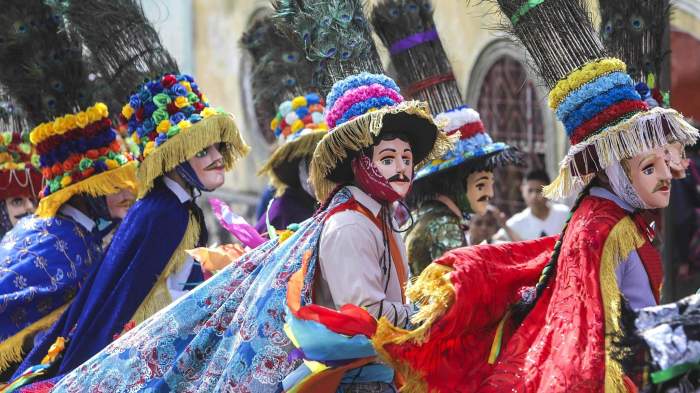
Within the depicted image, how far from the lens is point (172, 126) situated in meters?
6.28

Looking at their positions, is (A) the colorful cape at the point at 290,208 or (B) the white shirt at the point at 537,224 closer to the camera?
(A) the colorful cape at the point at 290,208

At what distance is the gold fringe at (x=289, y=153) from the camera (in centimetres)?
724

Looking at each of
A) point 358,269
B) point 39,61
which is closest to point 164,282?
point 39,61

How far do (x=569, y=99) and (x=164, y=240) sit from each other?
263 centimetres

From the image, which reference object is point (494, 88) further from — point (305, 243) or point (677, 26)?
point (305, 243)

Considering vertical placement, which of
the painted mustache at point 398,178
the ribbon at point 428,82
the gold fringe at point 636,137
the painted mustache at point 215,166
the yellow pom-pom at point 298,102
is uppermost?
the yellow pom-pom at point 298,102

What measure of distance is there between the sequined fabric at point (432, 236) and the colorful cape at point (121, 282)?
1266 millimetres

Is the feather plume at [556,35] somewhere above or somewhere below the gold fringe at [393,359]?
above

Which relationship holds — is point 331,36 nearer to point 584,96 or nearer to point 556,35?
point 556,35

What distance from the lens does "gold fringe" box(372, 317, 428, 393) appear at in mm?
4023

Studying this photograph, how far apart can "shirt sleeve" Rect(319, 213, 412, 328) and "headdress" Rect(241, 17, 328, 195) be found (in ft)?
7.83

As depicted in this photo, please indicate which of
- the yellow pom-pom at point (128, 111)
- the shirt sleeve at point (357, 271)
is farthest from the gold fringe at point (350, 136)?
the yellow pom-pom at point (128, 111)

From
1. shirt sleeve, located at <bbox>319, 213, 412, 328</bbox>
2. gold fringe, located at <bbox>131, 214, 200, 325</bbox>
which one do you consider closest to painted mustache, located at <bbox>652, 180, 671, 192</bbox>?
shirt sleeve, located at <bbox>319, 213, 412, 328</bbox>

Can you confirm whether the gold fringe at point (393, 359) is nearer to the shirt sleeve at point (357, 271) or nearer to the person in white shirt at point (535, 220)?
the shirt sleeve at point (357, 271)
